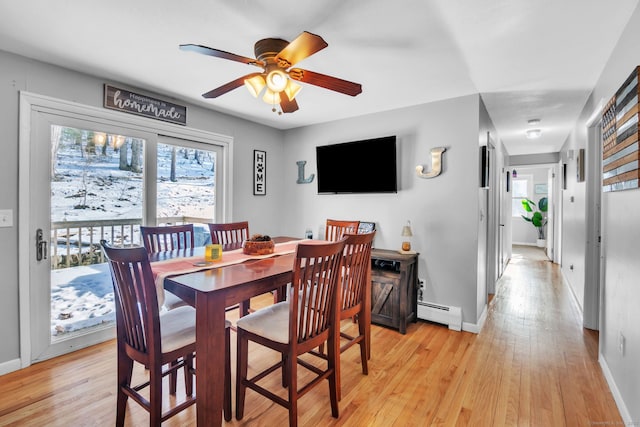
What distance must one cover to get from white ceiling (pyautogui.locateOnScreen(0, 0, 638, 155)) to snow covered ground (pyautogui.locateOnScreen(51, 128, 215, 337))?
0.76 metres

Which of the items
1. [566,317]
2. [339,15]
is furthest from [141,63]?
[566,317]

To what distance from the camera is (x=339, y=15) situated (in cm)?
182

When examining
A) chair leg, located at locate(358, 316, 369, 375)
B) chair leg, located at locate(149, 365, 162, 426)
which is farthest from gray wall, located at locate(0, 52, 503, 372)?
chair leg, located at locate(149, 365, 162, 426)

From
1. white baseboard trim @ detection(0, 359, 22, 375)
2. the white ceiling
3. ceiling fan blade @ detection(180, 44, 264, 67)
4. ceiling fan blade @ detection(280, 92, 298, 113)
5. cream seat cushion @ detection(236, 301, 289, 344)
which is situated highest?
the white ceiling

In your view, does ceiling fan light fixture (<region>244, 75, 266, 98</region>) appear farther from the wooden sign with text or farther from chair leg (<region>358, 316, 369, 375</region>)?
chair leg (<region>358, 316, 369, 375</region>)

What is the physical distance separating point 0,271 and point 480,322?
4.21 metres

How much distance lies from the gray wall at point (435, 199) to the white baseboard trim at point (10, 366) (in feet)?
11.0

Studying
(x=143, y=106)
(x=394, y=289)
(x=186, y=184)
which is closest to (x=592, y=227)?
(x=394, y=289)

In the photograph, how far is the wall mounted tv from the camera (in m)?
3.59

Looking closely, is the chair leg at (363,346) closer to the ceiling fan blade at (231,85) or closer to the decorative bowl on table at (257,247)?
the decorative bowl on table at (257,247)

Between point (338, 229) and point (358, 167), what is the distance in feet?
2.93

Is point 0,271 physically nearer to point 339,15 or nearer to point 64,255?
point 64,255

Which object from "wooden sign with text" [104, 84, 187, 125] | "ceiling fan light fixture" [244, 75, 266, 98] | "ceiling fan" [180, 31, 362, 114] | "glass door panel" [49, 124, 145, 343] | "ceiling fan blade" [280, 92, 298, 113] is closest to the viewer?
"ceiling fan" [180, 31, 362, 114]

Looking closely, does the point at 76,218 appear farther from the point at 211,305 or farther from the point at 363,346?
the point at 363,346
